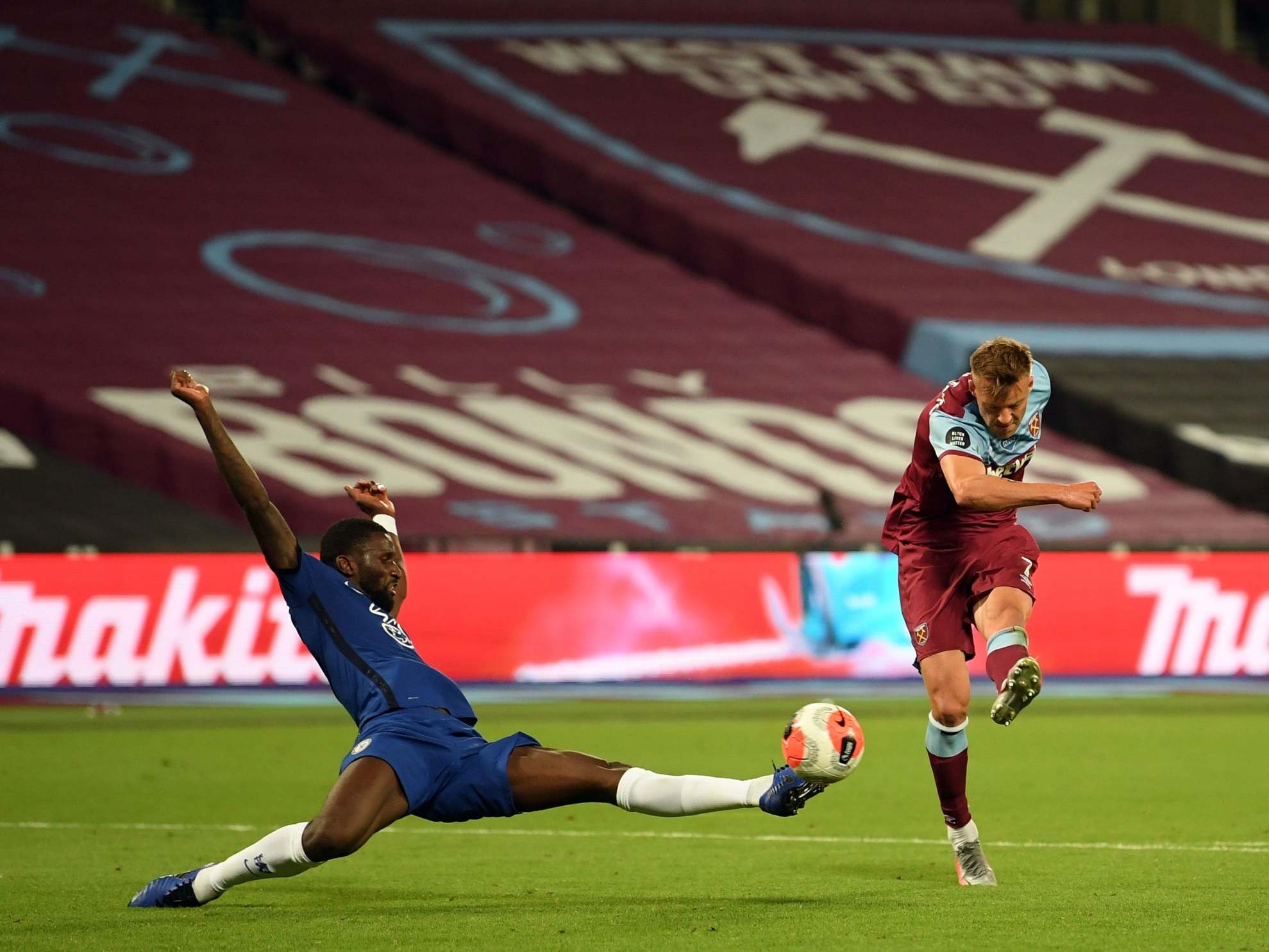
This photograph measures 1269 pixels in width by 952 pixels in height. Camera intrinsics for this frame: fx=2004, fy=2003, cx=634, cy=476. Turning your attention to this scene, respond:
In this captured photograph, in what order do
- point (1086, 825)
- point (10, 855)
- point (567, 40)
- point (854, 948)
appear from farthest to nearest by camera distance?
1. point (567, 40)
2. point (1086, 825)
3. point (10, 855)
4. point (854, 948)

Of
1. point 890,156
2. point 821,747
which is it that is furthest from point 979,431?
point 890,156

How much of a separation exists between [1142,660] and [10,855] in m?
11.0

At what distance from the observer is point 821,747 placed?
589 centimetres

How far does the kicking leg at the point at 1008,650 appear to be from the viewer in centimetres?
652

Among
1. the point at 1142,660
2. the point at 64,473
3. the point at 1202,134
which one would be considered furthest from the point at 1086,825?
the point at 1202,134

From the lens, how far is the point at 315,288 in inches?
981

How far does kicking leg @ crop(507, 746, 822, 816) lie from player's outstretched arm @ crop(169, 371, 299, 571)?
1002 mm

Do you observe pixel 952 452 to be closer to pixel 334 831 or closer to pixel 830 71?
pixel 334 831

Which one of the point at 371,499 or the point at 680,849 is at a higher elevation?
the point at 371,499

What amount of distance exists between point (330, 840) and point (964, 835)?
2.40m

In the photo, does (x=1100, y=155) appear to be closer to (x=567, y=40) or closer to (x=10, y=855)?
(x=567, y=40)

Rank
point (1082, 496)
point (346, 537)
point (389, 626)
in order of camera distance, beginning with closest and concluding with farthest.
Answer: point (1082, 496) < point (389, 626) < point (346, 537)

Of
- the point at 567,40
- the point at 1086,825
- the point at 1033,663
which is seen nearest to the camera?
the point at 1033,663

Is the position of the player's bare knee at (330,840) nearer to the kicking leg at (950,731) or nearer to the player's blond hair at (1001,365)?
the kicking leg at (950,731)
